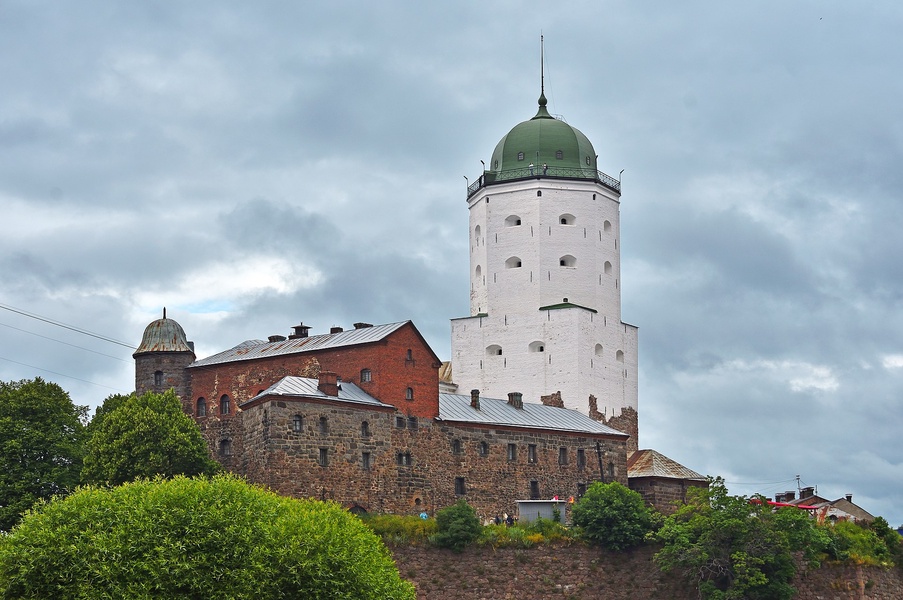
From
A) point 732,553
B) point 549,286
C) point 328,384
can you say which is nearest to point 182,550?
point 328,384

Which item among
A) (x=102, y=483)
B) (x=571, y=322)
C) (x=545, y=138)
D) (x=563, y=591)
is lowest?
(x=563, y=591)

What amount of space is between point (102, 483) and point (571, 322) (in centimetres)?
3722

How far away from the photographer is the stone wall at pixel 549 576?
211 feet

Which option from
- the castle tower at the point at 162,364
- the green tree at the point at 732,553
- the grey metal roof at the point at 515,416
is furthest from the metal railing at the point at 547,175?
the green tree at the point at 732,553

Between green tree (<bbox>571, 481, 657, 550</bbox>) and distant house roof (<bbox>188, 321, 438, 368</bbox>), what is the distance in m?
13.8

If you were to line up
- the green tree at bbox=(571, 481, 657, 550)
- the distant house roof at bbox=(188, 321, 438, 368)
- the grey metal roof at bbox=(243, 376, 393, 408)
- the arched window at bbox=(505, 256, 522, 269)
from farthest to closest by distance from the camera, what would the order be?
1. the arched window at bbox=(505, 256, 522, 269)
2. the distant house roof at bbox=(188, 321, 438, 368)
3. the green tree at bbox=(571, 481, 657, 550)
4. the grey metal roof at bbox=(243, 376, 393, 408)

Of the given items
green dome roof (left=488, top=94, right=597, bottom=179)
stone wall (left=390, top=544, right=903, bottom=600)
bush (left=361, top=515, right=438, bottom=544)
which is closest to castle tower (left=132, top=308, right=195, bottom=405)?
bush (left=361, top=515, right=438, bottom=544)

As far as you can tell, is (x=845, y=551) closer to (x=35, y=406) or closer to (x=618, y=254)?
(x=618, y=254)

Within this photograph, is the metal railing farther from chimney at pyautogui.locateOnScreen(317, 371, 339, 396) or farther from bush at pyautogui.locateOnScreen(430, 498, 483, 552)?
bush at pyautogui.locateOnScreen(430, 498, 483, 552)

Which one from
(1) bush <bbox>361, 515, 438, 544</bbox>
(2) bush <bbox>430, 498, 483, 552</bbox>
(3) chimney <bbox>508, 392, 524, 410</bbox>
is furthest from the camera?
(3) chimney <bbox>508, 392, 524, 410</bbox>

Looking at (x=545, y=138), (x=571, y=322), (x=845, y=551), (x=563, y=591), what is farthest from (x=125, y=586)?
(x=545, y=138)

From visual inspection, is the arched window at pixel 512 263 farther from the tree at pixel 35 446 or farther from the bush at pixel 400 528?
the tree at pixel 35 446

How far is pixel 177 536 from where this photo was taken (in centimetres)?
4228

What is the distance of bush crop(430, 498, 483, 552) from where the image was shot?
6506cm
